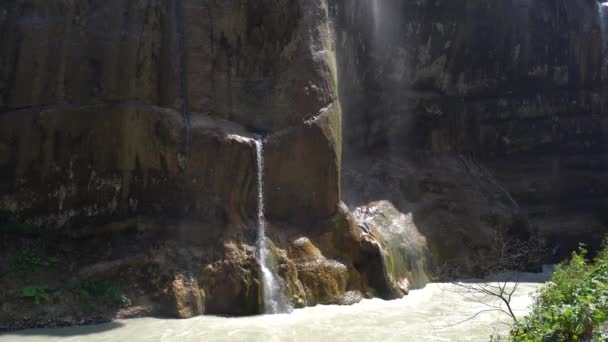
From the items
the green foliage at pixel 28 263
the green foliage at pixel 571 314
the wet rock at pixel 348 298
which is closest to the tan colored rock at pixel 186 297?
the green foliage at pixel 28 263

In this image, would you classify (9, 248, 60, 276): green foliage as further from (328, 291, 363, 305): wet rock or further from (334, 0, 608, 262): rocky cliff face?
(334, 0, 608, 262): rocky cliff face

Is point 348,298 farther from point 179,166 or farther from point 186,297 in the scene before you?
point 179,166

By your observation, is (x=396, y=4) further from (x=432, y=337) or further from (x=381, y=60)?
(x=432, y=337)

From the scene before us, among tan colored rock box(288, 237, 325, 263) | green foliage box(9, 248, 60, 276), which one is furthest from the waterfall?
green foliage box(9, 248, 60, 276)

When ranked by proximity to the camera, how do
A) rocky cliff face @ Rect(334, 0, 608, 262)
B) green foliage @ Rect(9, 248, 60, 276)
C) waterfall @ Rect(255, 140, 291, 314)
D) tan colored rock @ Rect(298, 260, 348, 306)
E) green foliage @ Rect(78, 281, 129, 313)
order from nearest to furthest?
green foliage @ Rect(78, 281, 129, 313), green foliage @ Rect(9, 248, 60, 276), waterfall @ Rect(255, 140, 291, 314), tan colored rock @ Rect(298, 260, 348, 306), rocky cliff face @ Rect(334, 0, 608, 262)

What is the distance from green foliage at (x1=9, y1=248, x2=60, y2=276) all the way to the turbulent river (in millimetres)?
1363

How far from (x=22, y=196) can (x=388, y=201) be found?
24.5 ft

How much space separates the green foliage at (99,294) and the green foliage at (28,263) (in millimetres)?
726

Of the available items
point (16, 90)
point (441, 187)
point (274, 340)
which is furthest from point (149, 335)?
point (441, 187)

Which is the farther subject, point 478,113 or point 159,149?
point 478,113

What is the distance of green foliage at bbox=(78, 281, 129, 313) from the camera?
960 cm

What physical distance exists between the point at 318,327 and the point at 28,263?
15.0 feet

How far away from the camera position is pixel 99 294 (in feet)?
32.0

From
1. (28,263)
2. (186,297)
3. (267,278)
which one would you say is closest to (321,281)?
(267,278)
